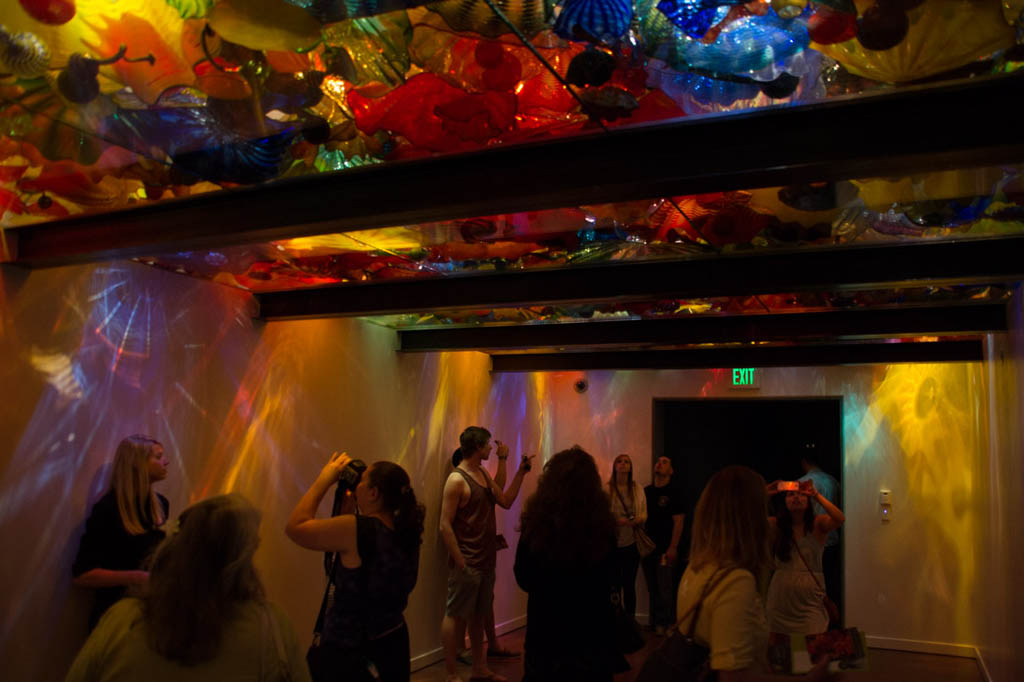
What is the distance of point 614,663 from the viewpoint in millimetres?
2695

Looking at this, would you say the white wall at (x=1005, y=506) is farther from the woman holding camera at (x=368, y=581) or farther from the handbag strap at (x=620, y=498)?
the woman holding camera at (x=368, y=581)

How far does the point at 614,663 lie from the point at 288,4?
211 centimetres

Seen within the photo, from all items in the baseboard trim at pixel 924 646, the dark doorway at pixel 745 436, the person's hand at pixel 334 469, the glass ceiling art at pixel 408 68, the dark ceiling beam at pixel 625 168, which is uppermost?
the glass ceiling art at pixel 408 68

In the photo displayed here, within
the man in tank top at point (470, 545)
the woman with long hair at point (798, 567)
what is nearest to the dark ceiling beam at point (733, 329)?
the man in tank top at point (470, 545)

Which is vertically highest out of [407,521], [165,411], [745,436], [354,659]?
[745,436]

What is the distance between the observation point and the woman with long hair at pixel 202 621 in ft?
5.15

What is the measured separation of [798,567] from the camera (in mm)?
3682

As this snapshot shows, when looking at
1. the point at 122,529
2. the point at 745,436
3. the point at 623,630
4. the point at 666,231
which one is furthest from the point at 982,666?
the point at 122,529

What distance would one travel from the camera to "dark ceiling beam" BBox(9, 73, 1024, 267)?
6.29 feet

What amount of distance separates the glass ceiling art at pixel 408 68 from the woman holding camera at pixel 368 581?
3.36 feet

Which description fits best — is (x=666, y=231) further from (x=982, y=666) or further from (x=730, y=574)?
(x=982, y=666)

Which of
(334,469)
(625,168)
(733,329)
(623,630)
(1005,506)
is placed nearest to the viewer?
(625,168)

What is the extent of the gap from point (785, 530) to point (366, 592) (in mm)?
2083

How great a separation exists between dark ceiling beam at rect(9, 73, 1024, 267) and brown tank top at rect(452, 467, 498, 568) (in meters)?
2.90
